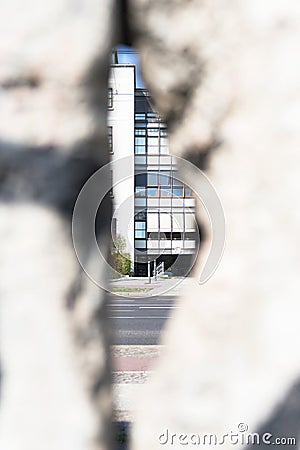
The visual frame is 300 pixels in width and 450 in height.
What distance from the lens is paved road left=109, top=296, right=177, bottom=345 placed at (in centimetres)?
636

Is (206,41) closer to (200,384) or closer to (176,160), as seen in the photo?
(176,160)

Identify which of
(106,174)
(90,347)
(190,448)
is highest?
(106,174)

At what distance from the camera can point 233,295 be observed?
864mm

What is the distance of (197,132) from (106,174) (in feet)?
0.52

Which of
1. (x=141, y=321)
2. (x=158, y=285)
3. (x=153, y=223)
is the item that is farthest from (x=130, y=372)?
(x=153, y=223)

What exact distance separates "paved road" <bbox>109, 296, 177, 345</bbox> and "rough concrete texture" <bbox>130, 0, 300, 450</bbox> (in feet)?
11.8

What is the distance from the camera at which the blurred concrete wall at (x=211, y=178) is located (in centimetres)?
85

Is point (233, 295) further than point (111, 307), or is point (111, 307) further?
point (111, 307)

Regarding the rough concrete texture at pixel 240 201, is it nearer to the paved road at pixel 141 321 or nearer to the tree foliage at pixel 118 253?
the tree foliage at pixel 118 253

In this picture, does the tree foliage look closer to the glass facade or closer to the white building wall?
the white building wall

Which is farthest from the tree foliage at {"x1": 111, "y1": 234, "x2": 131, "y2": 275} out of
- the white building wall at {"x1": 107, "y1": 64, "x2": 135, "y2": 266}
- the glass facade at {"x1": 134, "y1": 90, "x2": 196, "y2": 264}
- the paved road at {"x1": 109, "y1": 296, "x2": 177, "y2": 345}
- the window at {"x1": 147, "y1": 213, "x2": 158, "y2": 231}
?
the window at {"x1": 147, "y1": 213, "x2": 158, "y2": 231}

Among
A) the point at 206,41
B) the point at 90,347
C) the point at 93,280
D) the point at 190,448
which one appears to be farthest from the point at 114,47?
the point at 190,448

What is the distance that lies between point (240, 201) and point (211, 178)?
0.06m

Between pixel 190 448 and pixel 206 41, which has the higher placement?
pixel 206 41
